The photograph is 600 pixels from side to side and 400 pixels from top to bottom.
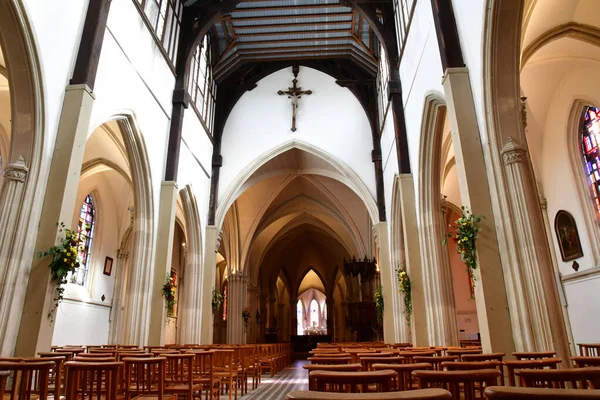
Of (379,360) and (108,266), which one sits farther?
(108,266)

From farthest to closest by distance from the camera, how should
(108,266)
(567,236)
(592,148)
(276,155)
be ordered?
→ 1. (276,155)
2. (108,266)
3. (567,236)
4. (592,148)

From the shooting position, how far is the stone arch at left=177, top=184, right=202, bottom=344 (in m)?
13.9

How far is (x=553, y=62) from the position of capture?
34.8ft

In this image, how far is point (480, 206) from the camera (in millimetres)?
6289

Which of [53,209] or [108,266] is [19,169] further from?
[108,266]

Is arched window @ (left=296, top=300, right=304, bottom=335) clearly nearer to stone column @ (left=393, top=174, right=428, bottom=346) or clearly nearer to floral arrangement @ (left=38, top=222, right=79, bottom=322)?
stone column @ (left=393, top=174, right=428, bottom=346)

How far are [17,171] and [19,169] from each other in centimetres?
4

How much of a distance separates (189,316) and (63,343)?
166 inches

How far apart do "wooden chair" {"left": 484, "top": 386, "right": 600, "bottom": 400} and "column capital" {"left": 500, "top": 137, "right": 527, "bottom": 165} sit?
5124 mm

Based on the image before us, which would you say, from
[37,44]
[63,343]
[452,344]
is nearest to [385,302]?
[452,344]

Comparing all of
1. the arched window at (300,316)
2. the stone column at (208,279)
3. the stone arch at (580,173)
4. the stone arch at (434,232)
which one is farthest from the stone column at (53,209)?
the arched window at (300,316)

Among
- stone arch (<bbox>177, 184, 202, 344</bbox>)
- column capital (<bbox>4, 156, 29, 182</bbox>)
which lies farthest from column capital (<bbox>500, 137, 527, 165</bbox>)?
stone arch (<bbox>177, 184, 202, 344</bbox>)

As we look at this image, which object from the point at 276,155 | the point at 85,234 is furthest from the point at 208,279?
the point at 276,155

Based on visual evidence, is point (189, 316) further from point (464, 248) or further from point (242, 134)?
point (464, 248)
